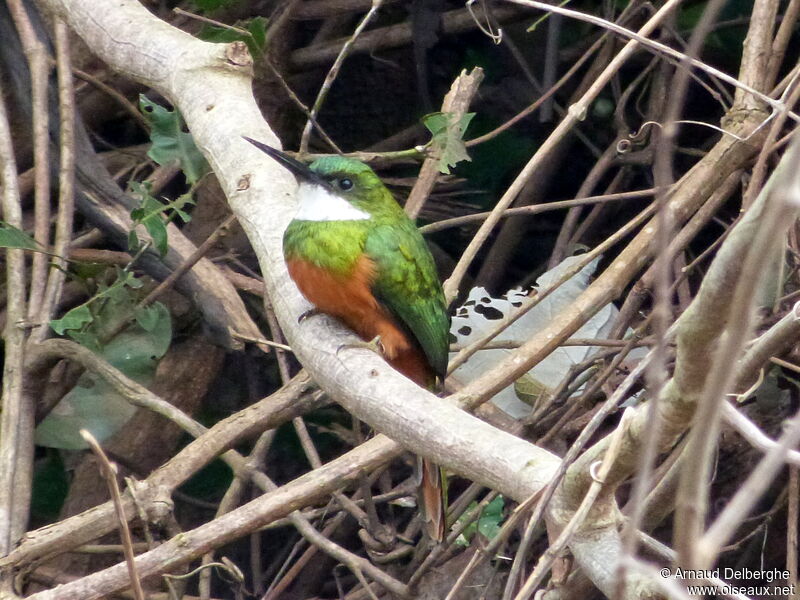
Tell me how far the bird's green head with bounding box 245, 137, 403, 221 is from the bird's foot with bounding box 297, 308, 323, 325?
32 cm

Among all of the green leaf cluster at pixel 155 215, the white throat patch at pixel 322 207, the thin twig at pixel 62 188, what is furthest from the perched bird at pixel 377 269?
the thin twig at pixel 62 188

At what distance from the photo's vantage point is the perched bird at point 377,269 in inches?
83.0

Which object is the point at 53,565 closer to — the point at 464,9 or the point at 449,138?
the point at 449,138

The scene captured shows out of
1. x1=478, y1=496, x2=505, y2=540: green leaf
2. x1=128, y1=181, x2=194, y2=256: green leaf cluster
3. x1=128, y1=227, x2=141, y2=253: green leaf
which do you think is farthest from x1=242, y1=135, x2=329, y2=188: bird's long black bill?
x1=478, y1=496, x2=505, y2=540: green leaf

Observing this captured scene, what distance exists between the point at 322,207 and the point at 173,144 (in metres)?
0.45

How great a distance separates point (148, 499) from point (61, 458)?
3.47 feet

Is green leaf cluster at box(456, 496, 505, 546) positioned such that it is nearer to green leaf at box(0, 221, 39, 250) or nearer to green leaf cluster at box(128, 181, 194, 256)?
green leaf cluster at box(128, 181, 194, 256)

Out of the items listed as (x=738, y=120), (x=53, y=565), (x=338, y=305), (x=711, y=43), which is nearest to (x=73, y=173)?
(x=338, y=305)

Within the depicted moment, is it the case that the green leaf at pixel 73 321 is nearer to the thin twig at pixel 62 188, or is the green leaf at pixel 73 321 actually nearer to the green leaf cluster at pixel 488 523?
the thin twig at pixel 62 188

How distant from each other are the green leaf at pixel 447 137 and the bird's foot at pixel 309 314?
1.82 ft

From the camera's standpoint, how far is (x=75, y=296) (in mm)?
2740

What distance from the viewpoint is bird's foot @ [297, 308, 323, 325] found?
70.1 inches

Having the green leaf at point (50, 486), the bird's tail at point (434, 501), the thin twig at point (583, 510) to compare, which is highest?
the thin twig at point (583, 510)

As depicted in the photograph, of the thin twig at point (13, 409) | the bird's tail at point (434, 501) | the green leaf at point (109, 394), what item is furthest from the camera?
the green leaf at point (109, 394)
